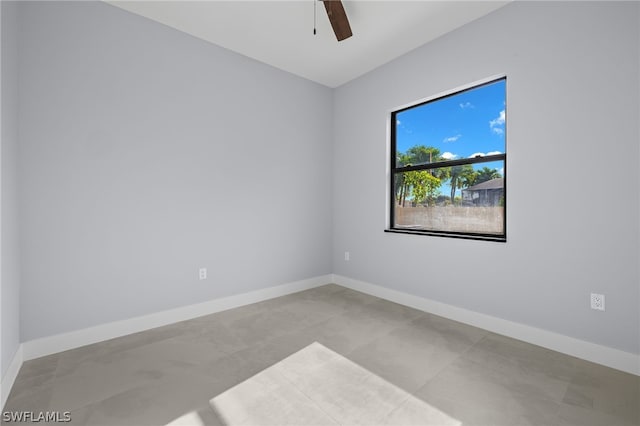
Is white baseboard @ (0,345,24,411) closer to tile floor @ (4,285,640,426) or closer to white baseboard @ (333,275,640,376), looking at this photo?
tile floor @ (4,285,640,426)

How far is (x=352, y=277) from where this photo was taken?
385 centimetres

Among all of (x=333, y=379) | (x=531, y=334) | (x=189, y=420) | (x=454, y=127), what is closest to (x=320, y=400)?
(x=333, y=379)

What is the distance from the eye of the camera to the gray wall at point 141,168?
7.05ft

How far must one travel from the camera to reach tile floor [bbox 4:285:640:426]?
150cm

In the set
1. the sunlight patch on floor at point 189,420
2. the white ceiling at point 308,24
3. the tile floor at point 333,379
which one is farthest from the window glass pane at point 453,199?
the sunlight patch on floor at point 189,420

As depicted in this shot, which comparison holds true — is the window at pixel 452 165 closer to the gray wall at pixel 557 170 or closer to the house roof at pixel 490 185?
the house roof at pixel 490 185

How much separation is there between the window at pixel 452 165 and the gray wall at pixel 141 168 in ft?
4.39

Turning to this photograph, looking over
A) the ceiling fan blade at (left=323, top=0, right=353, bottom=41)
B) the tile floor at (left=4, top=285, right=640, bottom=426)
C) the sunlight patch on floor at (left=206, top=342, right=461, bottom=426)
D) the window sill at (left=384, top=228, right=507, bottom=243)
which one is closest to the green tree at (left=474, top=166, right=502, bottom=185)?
the window sill at (left=384, top=228, right=507, bottom=243)

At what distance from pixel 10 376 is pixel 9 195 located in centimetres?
110

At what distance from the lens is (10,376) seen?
175 centimetres

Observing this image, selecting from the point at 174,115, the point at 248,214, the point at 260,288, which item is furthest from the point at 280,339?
the point at 174,115

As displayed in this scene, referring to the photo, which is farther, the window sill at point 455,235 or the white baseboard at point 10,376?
the window sill at point 455,235

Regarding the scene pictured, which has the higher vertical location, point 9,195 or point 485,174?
point 485,174

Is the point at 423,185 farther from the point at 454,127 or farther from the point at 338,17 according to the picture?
the point at 338,17
